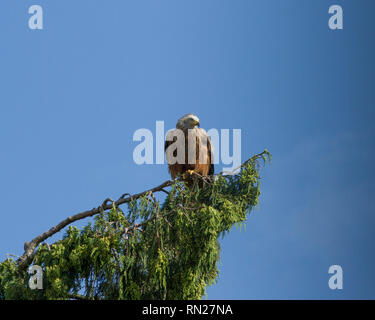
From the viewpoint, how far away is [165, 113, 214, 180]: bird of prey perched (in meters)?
13.3

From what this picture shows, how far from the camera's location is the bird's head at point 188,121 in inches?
523

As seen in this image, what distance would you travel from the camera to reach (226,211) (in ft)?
35.3

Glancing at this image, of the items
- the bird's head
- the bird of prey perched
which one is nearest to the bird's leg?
the bird of prey perched

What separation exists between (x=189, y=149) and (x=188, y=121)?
0.49m

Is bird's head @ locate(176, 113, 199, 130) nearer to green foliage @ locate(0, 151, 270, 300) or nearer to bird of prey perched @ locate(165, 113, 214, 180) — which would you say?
bird of prey perched @ locate(165, 113, 214, 180)

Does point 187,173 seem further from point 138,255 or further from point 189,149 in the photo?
point 138,255

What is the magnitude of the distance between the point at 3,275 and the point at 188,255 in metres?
2.61

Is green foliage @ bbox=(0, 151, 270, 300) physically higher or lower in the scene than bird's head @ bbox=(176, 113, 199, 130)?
lower

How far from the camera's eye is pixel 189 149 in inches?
527

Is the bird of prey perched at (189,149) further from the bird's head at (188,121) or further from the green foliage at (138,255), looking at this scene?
the green foliage at (138,255)

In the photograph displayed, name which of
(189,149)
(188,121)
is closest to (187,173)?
(189,149)

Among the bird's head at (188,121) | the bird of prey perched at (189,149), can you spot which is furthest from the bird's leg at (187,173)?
the bird's head at (188,121)
